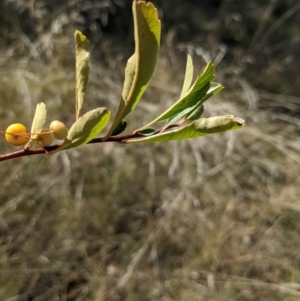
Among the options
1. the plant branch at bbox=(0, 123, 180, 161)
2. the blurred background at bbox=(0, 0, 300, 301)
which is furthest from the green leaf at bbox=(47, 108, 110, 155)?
the blurred background at bbox=(0, 0, 300, 301)

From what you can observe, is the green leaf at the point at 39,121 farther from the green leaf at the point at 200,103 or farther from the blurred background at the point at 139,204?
the blurred background at the point at 139,204

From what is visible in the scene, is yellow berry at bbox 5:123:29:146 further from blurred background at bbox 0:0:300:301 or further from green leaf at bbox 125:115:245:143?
blurred background at bbox 0:0:300:301

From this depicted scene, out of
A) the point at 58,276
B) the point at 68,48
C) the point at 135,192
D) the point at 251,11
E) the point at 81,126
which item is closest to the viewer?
the point at 81,126

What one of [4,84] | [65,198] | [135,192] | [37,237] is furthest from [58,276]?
[4,84]

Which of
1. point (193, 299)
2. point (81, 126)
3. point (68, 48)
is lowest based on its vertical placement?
point (193, 299)

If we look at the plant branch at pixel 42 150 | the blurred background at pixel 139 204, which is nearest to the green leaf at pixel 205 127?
the plant branch at pixel 42 150

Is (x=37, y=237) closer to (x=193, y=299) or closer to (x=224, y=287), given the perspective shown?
(x=193, y=299)
